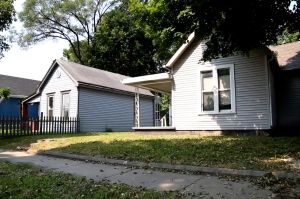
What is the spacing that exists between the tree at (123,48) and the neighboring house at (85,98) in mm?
17698

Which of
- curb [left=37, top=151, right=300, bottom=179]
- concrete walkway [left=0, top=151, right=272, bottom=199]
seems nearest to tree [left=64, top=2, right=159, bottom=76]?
curb [left=37, top=151, right=300, bottom=179]

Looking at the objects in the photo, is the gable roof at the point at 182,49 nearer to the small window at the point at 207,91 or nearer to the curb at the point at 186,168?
the small window at the point at 207,91

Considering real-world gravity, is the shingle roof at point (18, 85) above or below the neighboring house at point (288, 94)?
above

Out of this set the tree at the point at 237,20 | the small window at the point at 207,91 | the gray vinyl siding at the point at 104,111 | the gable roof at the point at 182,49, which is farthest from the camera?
the gray vinyl siding at the point at 104,111

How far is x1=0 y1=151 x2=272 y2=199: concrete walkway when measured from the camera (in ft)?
20.5

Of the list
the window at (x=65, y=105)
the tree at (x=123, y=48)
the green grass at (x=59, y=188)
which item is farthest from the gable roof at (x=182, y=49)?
the tree at (x=123, y=48)

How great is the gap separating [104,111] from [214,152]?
668 inches

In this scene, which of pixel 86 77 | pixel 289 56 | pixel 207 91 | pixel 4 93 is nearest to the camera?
pixel 207 91

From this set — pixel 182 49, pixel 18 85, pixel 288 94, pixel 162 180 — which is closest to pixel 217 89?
pixel 182 49

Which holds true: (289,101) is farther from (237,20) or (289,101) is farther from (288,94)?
(237,20)

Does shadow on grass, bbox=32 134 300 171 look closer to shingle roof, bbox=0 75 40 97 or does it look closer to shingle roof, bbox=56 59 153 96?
shingle roof, bbox=56 59 153 96

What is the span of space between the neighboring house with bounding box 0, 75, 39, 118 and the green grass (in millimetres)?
24348

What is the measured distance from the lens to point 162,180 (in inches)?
294

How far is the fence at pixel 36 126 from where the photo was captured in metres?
17.7
